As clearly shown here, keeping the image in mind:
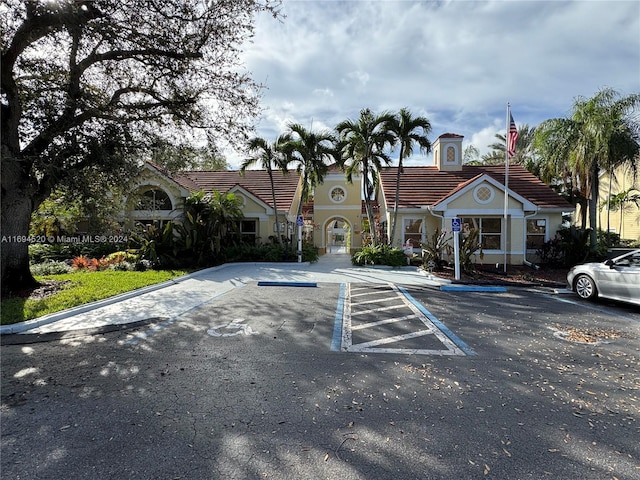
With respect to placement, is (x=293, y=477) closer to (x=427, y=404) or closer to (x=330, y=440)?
(x=330, y=440)

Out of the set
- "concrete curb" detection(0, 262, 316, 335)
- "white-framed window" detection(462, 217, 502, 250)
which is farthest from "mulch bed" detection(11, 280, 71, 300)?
"white-framed window" detection(462, 217, 502, 250)

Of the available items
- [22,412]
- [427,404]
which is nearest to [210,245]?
[22,412]

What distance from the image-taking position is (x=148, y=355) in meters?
4.88

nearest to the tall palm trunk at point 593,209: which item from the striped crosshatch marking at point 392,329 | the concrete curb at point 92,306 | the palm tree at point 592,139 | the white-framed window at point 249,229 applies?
the palm tree at point 592,139

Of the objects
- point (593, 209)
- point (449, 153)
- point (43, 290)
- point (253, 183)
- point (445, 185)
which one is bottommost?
point (43, 290)

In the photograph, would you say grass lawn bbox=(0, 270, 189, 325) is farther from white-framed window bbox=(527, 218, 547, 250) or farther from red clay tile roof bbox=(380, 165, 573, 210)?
white-framed window bbox=(527, 218, 547, 250)

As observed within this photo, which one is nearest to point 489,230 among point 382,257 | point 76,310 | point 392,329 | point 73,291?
point 382,257

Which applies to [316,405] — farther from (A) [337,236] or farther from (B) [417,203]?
(A) [337,236]

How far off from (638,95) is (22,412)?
2104 cm

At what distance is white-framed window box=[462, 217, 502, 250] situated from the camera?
54.9 feet

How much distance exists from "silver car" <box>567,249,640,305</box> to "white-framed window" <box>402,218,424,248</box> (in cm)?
901

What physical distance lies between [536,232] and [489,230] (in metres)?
2.60

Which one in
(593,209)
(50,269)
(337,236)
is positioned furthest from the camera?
(337,236)

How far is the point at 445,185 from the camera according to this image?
2019 cm
